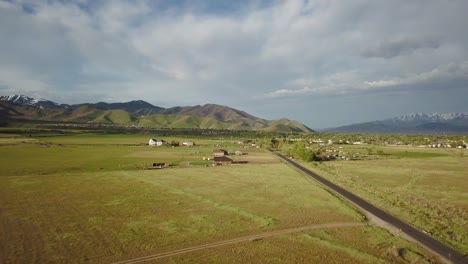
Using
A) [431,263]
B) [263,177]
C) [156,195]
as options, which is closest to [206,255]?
[431,263]

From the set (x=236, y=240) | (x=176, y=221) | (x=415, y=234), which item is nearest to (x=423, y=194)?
(x=415, y=234)

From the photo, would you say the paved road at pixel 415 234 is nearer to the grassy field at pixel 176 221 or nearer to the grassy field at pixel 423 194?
the grassy field at pixel 423 194

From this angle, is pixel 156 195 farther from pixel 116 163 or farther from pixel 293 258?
pixel 116 163

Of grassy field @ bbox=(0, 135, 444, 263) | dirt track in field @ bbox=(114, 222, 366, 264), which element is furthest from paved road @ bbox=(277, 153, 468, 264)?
dirt track in field @ bbox=(114, 222, 366, 264)

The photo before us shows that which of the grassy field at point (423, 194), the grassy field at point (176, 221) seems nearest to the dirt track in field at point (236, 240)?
the grassy field at point (176, 221)

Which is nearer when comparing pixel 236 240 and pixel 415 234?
pixel 236 240

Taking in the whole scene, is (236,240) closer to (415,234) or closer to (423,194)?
(415,234)

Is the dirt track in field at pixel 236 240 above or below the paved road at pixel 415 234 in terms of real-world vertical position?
below

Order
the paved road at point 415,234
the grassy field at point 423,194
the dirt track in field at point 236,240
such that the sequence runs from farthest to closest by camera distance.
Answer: the grassy field at point 423,194, the paved road at point 415,234, the dirt track in field at point 236,240
